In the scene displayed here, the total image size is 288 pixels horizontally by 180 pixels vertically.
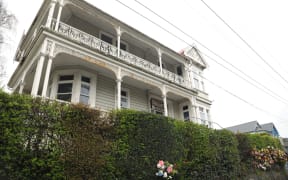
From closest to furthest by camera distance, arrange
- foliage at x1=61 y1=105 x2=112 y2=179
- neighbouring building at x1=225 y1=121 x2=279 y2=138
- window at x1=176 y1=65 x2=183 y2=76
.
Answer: foliage at x1=61 y1=105 x2=112 y2=179 → window at x1=176 y1=65 x2=183 y2=76 → neighbouring building at x1=225 y1=121 x2=279 y2=138

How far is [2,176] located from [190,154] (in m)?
5.91

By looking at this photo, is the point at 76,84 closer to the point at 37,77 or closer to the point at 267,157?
the point at 37,77

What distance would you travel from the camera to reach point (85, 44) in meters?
8.59

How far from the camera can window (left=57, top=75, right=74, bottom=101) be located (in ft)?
29.8

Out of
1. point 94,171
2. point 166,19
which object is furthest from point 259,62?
point 94,171

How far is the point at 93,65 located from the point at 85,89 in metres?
1.37

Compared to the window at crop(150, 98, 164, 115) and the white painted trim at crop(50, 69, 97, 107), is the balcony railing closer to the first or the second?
the white painted trim at crop(50, 69, 97, 107)

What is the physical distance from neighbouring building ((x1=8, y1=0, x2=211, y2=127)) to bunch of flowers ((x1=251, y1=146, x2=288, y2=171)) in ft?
14.8

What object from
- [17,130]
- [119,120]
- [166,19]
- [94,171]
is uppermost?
[166,19]

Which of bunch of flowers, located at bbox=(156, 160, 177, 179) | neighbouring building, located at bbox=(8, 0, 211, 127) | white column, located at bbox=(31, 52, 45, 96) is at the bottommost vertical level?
bunch of flowers, located at bbox=(156, 160, 177, 179)

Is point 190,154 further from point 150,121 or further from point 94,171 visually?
point 94,171

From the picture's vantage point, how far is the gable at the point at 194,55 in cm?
1650

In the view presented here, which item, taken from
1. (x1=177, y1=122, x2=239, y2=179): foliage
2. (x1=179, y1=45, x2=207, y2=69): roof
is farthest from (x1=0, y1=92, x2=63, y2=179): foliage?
(x1=179, y1=45, x2=207, y2=69): roof

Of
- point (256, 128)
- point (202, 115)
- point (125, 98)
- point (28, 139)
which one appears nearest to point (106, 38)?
point (125, 98)
